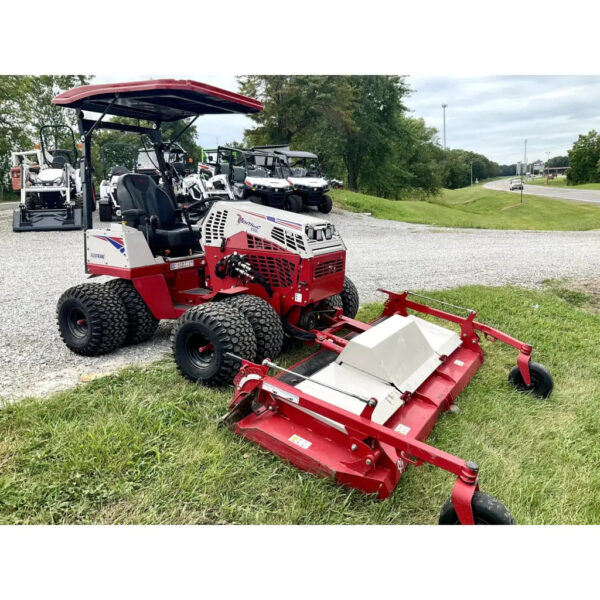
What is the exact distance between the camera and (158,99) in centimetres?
403

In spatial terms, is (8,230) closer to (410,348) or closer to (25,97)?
(25,97)

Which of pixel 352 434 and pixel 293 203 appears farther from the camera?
pixel 293 203

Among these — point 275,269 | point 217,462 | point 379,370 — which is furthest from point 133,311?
point 379,370

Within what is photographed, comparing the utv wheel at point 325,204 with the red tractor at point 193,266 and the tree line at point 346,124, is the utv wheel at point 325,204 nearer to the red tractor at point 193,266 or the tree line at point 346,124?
the tree line at point 346,124

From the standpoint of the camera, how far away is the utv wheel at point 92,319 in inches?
161

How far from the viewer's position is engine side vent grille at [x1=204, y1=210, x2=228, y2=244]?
4.03 metres

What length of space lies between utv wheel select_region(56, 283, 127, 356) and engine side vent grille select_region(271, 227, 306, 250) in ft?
5.14

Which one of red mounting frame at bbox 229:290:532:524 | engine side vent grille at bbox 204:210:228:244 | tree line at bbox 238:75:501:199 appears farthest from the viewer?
tree line at bbox 238:75:501:199

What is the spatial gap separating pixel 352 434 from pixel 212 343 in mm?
1318

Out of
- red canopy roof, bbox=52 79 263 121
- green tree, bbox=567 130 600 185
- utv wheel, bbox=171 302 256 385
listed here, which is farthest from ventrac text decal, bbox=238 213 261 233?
green tree, bbox=567 130 600 185

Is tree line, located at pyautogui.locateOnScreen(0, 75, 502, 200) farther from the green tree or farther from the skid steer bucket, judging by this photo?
the skid steer bucket

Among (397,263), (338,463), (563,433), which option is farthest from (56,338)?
(397,263)

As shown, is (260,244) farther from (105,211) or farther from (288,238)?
(105,211)

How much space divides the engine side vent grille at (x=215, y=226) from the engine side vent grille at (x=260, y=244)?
0.90 feet
